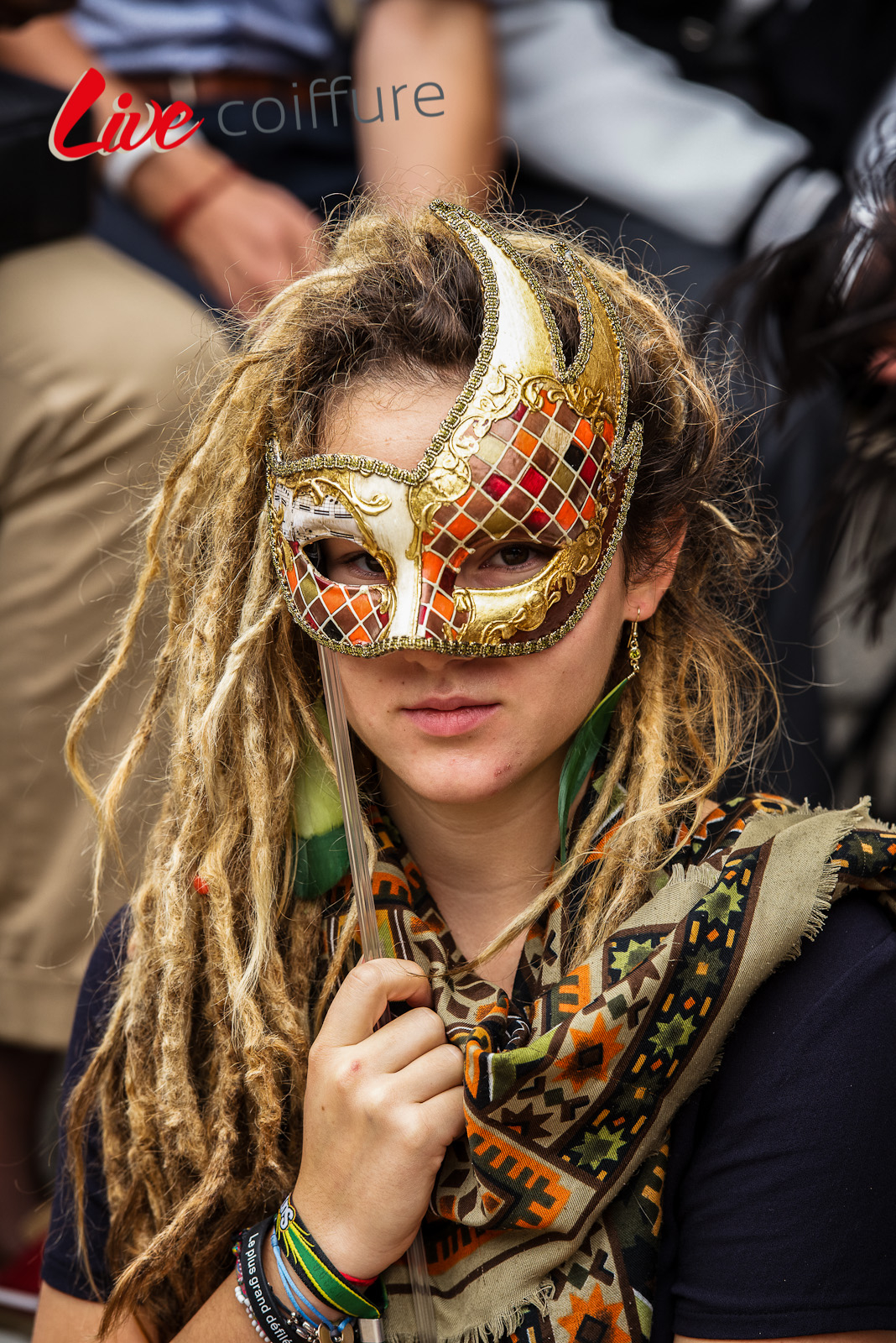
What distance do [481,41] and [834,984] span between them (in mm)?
1724

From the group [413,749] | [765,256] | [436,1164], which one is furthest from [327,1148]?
[765,256]

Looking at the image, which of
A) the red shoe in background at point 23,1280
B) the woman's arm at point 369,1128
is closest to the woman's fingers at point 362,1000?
the woman's arm at point 369,1128

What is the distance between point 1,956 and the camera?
228cm

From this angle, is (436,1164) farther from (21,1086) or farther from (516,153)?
(516,153)

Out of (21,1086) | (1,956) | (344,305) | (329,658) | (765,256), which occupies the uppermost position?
(765,256)

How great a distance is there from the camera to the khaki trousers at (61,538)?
215 centimetres

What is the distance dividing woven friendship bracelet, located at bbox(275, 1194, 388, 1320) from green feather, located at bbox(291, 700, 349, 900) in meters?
0.38

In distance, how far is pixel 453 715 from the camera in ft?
4.12

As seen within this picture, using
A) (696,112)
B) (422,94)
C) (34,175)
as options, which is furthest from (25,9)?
(696,112)

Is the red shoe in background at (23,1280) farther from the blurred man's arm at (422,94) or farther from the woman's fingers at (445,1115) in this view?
the blurred man's arm at (422,94)

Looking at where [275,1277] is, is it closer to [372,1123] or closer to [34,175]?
[372,1123]

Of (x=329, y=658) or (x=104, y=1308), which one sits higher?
(x=329, y=658)

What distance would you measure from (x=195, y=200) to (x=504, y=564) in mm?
1278

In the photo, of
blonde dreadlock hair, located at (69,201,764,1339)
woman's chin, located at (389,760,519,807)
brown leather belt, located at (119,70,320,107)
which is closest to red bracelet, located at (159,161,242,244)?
brown leather belt, located at (119,70,320,107)
